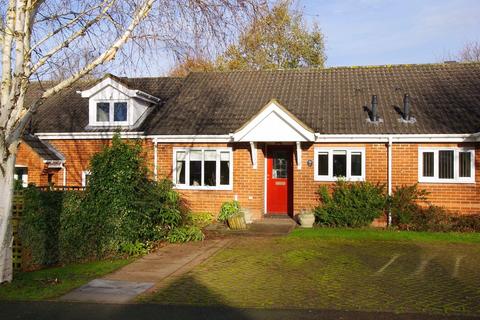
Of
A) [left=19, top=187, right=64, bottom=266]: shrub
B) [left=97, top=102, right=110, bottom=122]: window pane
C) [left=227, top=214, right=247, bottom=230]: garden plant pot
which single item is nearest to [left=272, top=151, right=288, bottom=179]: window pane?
[left=227, top=214, right=247, bottom=230]: garden plant pot

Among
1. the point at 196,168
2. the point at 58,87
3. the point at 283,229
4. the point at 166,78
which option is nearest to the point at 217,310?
the point at 58,87

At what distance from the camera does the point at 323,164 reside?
55.8 feet

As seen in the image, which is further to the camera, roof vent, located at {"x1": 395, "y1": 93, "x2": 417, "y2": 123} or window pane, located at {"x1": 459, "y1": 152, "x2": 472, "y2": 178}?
roof vent, located at {"x1": 395, "y1": 93, "x2": 417, "y2": 123}

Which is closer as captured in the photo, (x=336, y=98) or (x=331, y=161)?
(x=331, y=161)

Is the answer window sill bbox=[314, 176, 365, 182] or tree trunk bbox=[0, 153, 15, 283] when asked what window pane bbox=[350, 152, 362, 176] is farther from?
tree trunk bbox=[0, 153, 15, 283]

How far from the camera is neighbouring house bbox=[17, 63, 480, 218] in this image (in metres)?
16.2

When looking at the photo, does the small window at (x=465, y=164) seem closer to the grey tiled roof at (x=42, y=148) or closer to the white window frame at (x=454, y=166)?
the white window frame at (x=454, y=166)

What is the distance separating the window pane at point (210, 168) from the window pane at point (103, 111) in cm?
471

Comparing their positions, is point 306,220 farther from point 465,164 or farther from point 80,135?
point 80,135

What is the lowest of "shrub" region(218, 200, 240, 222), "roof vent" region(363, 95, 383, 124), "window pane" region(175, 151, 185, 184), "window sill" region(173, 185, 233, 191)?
"shrub" region(218, 200, 240, 222)

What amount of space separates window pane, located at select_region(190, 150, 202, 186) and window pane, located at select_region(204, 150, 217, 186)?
8.4 inches

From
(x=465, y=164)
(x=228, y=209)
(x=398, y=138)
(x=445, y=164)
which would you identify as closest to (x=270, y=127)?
(x=228, y=209)

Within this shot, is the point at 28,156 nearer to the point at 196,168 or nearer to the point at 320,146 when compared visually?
the point at 196,168

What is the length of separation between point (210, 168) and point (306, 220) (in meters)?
3.86
